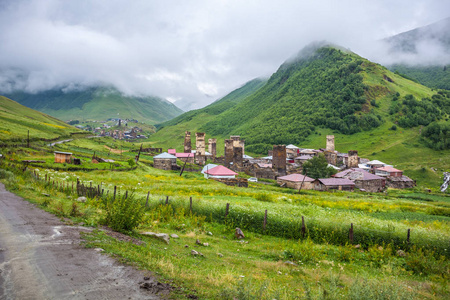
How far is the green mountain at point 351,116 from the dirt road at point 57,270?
2779 inches

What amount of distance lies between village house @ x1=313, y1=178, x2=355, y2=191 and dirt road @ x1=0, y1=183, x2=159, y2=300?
39879 mm

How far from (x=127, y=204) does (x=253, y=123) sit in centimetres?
13499

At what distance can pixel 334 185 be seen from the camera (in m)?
42.9

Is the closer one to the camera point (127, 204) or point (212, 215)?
point (127, 204)

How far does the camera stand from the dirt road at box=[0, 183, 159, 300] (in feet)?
17.8

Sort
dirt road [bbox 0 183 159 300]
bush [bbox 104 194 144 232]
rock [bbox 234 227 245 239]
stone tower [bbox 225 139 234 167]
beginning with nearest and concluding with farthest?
1. dirt road [bbox 0 183 159 300]
2. bush [bbox 104 194 144 232]
3. rock [bbox 234 227 245 239]
4. stone tower [bbox 225 139 234 167]

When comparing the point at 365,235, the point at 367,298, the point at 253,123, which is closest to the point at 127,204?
the point at 367,298

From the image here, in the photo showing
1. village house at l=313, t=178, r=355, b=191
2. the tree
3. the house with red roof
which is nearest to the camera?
village house at l=313, t=178, r=355, b=191

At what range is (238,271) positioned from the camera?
329 inches

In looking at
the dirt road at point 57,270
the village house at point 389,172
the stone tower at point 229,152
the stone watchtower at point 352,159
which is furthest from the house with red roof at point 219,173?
the dirt road at point 57,270

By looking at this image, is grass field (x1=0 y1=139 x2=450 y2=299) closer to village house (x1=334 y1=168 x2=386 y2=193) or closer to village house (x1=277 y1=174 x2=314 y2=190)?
village house (x1=277 y1=174 x2=314 y2=190)

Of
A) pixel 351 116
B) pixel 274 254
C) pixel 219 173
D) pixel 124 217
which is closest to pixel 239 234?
pixel 274 254

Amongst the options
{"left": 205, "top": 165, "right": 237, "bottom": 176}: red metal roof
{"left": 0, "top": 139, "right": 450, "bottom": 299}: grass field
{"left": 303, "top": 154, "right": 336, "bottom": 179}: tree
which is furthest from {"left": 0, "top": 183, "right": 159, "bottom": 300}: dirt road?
{"left": 303, "top": 154, "right": 336, "bottom": 179}: tree

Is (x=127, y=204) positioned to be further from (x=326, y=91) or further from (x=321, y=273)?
(x=326, y=91)
